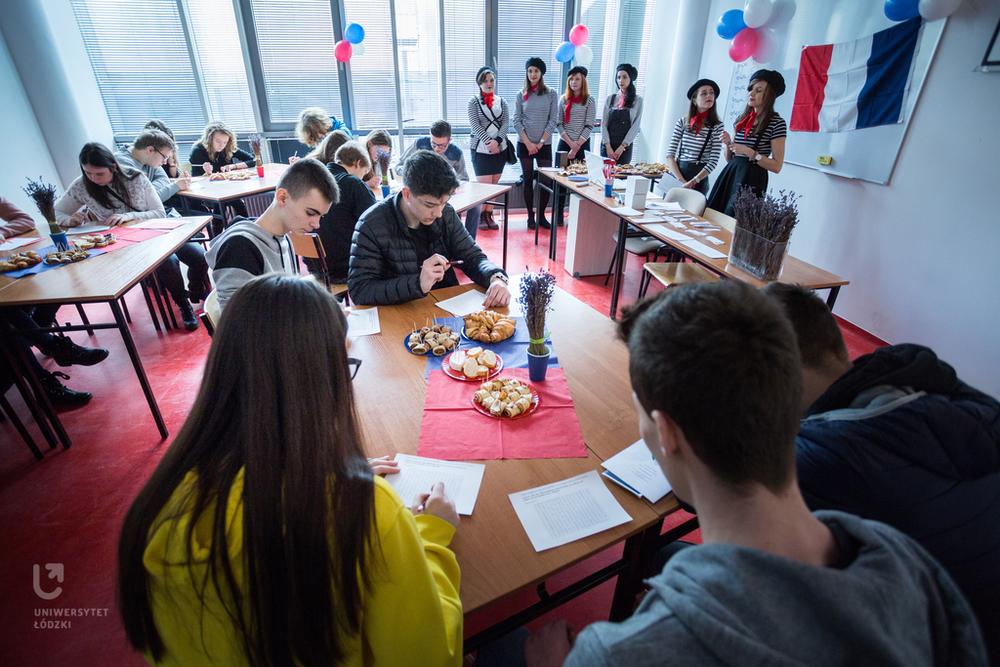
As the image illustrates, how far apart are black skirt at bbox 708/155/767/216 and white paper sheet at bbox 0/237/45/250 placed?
471 cm

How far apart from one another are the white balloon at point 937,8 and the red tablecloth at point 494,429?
3329 millimetres

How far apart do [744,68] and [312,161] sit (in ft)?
15.6

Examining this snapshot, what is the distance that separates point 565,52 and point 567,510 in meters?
6.25

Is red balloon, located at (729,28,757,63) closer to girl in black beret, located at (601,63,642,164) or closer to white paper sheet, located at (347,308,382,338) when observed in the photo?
girl in black beret, located at (601,63,642,164)

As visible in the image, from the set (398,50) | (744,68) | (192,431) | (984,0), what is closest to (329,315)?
(192,431)

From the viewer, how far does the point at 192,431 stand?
2.65 feet

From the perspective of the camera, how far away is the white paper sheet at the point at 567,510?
108 cm

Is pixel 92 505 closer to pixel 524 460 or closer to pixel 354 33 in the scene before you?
pixel 524 460

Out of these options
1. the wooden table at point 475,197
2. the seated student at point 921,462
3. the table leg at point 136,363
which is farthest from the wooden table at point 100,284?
the seated student at point 921,462

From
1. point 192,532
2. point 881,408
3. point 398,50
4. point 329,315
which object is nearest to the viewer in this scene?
point 192,532

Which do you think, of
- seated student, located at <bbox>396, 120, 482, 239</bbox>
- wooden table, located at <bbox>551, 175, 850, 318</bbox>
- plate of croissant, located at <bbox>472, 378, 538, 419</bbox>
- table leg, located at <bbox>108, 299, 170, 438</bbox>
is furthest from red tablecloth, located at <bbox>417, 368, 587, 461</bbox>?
seated student, located at <bbox>396, 120, 482, 239</bbox>

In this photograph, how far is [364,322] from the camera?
203 centimetres

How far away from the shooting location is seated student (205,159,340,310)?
6.51 feet

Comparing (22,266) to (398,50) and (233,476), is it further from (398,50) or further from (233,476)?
(398,50)
